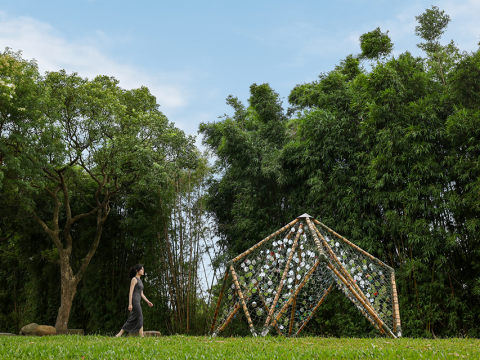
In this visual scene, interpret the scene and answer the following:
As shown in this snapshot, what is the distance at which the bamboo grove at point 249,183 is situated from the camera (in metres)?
6.38

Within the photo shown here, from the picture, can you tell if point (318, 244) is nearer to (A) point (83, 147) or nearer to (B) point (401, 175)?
(B) point (401, 175)

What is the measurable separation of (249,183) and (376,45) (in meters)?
4.31

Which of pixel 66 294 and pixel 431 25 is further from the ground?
pixel 431 25

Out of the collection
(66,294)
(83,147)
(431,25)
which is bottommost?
(66,294)

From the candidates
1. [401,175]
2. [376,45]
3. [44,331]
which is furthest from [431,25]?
[44,331]

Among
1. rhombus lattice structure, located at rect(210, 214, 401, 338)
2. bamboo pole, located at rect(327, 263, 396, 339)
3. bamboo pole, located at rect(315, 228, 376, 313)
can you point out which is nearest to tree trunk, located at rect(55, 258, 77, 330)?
rhombus lattice structure, located at rect(210, 214, 401, 338)

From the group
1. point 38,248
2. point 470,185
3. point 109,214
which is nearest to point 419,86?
point 470,185

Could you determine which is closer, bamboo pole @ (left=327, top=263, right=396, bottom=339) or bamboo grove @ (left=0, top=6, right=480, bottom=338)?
bamboo pole @ (left=327, top=263, right=396, bottom=339)

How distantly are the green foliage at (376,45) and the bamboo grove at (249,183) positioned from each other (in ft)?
0.10

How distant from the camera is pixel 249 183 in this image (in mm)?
9008

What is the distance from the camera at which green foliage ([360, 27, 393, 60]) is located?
8211mm

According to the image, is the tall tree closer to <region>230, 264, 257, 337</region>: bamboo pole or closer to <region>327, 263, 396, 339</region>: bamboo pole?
<region>230, 264, 257, 337</region>: bamboo pole

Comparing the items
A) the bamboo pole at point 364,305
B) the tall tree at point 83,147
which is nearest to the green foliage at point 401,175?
the bamboo pole at point 364,305

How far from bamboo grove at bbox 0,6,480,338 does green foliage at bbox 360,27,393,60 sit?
0.03 metres
